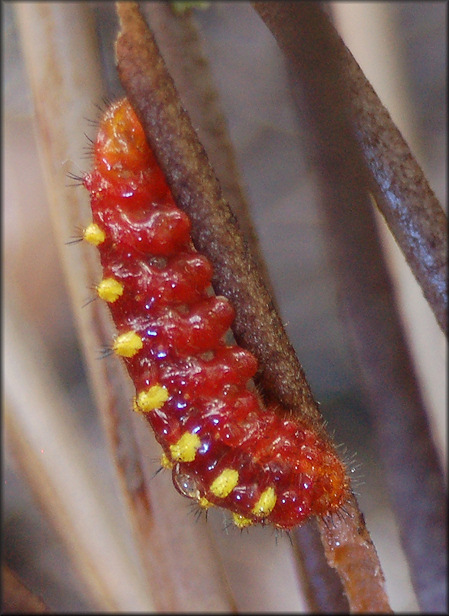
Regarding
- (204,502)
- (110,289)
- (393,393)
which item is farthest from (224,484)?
(393,393)

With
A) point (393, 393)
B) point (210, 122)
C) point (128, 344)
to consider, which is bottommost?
point (393, 393)

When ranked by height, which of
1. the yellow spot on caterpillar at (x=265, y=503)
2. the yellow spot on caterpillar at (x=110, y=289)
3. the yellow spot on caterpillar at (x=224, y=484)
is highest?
the yellow spot on caterpillar at (x=110, y=289)

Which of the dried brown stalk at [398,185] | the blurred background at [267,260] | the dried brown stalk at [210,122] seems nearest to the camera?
the dried brown stalk at [398,185]

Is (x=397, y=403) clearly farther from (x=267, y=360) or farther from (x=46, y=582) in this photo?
(x=46, y=582)

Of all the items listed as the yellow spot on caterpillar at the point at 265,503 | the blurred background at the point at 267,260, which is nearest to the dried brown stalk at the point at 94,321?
the blurred background at the point at 267,260

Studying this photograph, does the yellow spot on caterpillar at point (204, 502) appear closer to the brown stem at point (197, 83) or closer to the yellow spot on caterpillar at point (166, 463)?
the yellow spot on caterpillar at point (166, 463)

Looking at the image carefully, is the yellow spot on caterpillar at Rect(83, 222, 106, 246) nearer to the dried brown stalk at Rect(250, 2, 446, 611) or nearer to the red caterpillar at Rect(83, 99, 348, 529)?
the red caterpillar at Rect(83, 99, 348, 529)

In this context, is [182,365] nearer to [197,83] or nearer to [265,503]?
[265,503]
